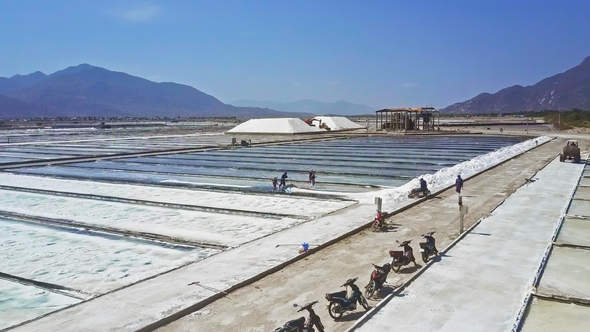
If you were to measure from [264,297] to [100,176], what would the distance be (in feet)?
75.2

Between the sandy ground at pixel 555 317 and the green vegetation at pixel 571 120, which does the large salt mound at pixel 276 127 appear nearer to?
the green vegetation at pixel 571 120

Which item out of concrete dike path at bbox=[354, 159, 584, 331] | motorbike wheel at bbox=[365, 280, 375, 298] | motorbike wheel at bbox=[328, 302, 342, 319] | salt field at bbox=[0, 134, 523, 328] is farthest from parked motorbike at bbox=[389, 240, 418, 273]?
salt field at bbox=[0, 134, 523, 328]

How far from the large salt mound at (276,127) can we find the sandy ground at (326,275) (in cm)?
5944

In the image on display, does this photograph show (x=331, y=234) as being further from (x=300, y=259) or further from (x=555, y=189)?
(x=555, y=189)

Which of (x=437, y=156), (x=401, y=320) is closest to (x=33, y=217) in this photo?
(x=401, y=320)

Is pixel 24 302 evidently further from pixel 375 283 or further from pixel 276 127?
pixel 276 127

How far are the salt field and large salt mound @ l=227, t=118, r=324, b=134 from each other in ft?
132

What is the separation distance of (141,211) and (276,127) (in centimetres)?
6131

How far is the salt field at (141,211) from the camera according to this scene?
1185cm

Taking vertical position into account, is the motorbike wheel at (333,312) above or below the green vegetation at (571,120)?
below

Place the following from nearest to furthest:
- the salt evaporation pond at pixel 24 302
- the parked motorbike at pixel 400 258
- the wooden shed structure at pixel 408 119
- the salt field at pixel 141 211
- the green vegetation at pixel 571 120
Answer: the salt evaporation pond at pixel 24 302 → the parked motorbike at pixel 400 258 → the salt field at pixel 141 211 → the wooden shed structure at pixel 408 119 → the green vegetation at pixel 571 120

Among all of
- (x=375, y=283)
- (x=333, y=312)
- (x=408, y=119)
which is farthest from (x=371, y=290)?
(x=408, y=119)

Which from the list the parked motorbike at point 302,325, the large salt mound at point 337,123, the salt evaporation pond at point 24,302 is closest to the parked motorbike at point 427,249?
the parked motorbike at point 302,325

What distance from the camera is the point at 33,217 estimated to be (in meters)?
18.2
